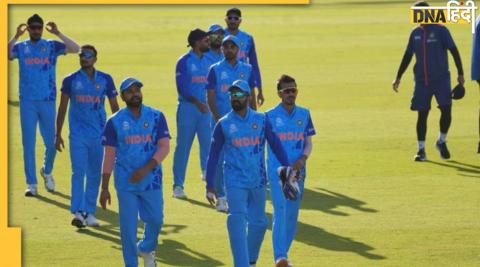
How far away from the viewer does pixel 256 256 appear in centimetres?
1275

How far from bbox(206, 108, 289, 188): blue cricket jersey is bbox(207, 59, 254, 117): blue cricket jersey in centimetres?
333

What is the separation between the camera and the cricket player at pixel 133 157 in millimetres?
12492

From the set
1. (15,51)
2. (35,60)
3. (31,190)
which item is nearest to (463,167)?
(31,190)

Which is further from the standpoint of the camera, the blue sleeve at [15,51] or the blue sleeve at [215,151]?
the blue sleeve at [15,51]

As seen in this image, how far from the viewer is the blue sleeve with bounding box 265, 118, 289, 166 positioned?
40.7 feet

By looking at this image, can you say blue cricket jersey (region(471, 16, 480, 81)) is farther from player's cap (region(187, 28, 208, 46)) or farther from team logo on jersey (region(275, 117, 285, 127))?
team logo on jersey (region(275, 117, 285, 127))

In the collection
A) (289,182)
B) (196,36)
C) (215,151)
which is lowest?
(289,182)

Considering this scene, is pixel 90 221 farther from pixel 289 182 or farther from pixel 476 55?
pixel 476 55

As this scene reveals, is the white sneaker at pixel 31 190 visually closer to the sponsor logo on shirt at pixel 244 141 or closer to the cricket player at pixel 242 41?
the cricket player at pixel 242 41

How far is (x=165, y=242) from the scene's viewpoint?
1453 centimetres

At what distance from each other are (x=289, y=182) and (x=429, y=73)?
24.8 ft

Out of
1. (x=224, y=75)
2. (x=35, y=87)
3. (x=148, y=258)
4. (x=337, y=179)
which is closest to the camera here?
(x=148, y=258)

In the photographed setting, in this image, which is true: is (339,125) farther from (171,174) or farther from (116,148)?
(116,148)

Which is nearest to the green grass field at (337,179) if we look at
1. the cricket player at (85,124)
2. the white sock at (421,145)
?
the white sock at (421,145)
